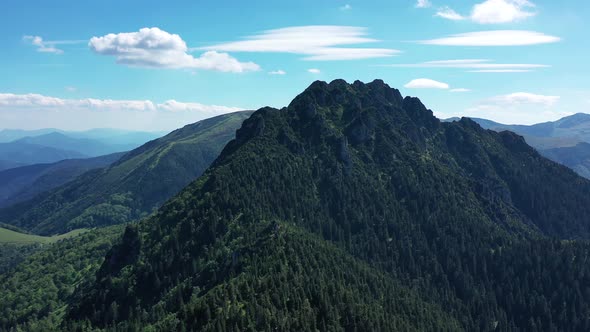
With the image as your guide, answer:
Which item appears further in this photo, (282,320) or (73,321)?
(73,321)

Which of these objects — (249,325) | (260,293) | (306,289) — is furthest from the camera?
(306,289)

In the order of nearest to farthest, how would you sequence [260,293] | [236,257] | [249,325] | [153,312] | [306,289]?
[249,325]
[260,293]
[306,289]
[153,312]
[236,257]

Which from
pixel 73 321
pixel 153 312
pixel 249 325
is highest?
pixel 249 325

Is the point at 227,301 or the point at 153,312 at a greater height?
the point at 227,301

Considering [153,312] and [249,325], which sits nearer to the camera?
[249,325]

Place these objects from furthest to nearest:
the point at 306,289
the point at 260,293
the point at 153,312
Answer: the point at 153,312
the point at 306,289
the point at 260,293

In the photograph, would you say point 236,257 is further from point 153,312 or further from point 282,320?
point 282,320

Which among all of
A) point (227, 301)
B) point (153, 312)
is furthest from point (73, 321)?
point (227, 301)

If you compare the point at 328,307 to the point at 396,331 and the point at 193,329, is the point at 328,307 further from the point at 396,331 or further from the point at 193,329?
the point at 193,329

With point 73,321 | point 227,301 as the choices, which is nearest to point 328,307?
point 227,301
